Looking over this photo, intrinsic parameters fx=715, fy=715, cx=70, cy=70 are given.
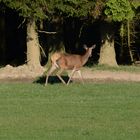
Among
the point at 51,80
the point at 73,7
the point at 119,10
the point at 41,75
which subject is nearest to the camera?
the point at 51,80

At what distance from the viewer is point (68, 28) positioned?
45219mm

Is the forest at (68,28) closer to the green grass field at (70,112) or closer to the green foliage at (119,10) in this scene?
the green foliage at (119,10)

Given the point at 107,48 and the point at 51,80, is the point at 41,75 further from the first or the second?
the point at 107,48

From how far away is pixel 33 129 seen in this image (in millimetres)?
15695

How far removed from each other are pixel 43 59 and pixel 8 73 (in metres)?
10.7

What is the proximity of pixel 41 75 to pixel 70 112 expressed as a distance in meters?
12.3

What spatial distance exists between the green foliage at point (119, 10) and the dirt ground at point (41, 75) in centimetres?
258

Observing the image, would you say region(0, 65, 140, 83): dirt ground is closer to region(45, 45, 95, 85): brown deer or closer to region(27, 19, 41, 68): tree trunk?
region(27, 19, 41, 68): tree trunk

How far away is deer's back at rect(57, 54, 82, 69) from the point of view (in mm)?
27078

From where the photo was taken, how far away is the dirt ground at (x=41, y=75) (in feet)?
98.3

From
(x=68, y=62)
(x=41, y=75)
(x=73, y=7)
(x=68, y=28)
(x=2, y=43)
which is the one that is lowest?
(x=2, y=43)

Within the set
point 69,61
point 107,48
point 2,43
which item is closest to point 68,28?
point 2,43

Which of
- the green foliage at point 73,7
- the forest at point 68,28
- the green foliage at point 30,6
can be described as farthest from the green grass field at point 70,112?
the forest at point 68,28

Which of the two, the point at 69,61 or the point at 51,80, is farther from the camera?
the point at 51,80
